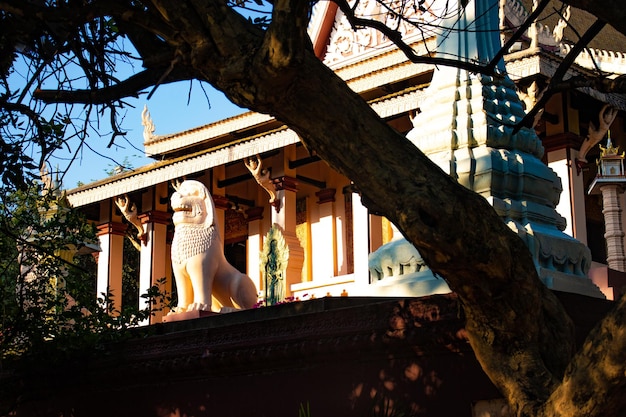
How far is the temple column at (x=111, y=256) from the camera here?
1894 centimetres

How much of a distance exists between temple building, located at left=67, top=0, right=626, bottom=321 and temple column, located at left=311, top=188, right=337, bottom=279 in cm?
2

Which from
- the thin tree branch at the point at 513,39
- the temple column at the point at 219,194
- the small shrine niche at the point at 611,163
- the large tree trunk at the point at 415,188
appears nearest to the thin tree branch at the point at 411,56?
the thin tree branch at the point at 513,39

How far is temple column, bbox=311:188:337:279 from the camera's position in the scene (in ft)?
60.7

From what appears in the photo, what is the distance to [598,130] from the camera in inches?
557

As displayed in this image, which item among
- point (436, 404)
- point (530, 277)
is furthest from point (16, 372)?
point (530, 277)

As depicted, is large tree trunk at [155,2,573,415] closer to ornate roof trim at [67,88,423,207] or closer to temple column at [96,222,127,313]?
ornate roof trim at [67,88,423,207]

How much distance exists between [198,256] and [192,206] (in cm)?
49

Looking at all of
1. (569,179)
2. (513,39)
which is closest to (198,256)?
(569,179)

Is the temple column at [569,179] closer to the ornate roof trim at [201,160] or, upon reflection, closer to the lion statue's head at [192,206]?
the ornate roof trim at [201,160]

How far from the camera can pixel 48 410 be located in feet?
19.3

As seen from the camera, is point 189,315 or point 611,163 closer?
point 189,315

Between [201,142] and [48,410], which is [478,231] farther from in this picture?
[201,142]

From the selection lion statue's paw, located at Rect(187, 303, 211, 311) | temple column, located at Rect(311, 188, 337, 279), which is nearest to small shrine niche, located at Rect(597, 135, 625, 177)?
lion statue's paw, located at Rect(187, 303, 211, 311)

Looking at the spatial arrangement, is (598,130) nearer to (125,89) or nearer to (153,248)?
(153,248)
